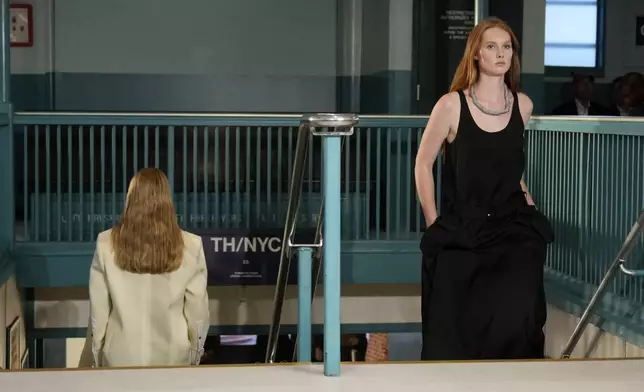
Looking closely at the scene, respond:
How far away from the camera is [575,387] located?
3279 mm

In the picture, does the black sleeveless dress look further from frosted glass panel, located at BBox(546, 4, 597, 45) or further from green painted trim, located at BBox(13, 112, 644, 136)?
frosted glass panel, located at BBox(546, 4, 597, 45)

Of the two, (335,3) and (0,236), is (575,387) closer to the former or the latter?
(0,236)

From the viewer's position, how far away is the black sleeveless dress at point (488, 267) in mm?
4387

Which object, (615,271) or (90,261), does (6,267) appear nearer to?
(90,261)

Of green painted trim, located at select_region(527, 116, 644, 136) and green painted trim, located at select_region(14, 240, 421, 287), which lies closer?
green painted trim, located at select_region(527, 116, 644, 136)

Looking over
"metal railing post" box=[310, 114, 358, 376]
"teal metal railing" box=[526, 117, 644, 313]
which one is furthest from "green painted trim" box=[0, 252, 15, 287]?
"metal railing post" box=[310, 114, 358, 376]

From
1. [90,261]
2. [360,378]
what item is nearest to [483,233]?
[360,378]

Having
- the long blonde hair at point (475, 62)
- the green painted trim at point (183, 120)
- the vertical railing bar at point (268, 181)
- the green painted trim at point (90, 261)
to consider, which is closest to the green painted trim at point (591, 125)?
the long blonde hair at point (475, 62)

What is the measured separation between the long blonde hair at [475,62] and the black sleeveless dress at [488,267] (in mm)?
56

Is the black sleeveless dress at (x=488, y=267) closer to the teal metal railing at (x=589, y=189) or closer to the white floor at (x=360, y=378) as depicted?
the white floor at (x=360, y=378)

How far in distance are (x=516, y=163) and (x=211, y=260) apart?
14.0 ft

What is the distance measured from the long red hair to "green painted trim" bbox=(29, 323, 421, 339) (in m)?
4.97

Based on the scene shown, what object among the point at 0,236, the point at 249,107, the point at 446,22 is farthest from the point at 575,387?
the point at 249,107

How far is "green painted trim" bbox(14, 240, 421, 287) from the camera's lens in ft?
26.8
